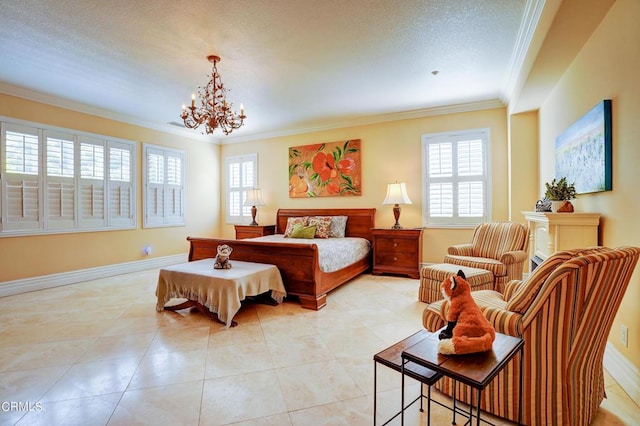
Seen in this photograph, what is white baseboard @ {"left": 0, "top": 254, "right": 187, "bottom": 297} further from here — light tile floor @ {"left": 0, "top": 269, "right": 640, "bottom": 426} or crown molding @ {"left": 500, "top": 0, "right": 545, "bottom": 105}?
crown molding @ {"left": 500, "top": 0, "right": 545, "bottom": 105}

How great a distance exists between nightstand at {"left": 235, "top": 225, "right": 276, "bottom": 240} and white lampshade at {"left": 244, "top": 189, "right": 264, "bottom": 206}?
1.60 feet

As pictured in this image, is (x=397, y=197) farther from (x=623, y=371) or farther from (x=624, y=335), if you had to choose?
(x=623, y=371)

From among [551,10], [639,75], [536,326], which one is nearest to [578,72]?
[551,10]

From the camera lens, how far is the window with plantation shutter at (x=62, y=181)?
4.02 meters

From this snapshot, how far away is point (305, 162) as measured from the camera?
19.8 ft

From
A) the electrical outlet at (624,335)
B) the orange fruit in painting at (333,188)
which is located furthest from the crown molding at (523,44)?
the orange fruit in painting at (333,188)

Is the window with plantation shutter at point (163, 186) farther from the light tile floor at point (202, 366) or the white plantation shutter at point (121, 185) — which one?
the light tile floor at point (202, 366)

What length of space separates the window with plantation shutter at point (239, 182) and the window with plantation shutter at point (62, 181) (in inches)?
80.1

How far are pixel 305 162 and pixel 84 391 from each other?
479cm

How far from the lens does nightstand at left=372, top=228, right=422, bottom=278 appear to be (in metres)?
4.73

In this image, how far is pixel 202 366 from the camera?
219cm

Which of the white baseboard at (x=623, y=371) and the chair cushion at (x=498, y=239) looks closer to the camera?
the white baseboard at (x=623, y=371)

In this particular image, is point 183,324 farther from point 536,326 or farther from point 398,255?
point 398,255

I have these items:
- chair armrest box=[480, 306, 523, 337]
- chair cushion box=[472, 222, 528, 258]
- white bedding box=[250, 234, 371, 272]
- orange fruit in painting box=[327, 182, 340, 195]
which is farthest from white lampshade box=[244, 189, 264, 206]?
chair armrest box=[480, 306, 523, 337]
